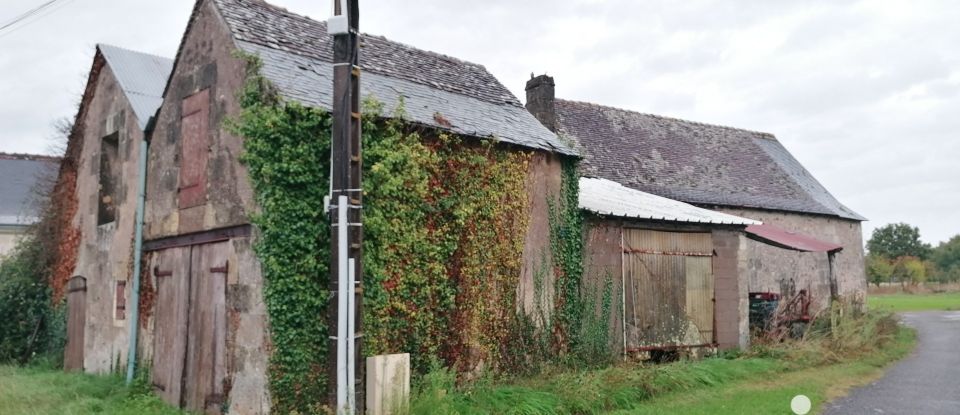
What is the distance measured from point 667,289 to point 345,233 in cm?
738

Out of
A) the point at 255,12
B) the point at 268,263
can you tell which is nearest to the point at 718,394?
the point at 268,263

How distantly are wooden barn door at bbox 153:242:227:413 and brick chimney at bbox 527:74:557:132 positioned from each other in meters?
8.16

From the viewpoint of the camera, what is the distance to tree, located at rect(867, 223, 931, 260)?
252ft

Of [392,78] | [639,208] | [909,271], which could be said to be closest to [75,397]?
[392,78]

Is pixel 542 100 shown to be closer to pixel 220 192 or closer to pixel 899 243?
pixel 220 192

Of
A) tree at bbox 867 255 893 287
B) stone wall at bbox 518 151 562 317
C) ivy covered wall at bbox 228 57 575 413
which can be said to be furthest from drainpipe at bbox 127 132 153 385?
tree at bbox 867 255 893 287

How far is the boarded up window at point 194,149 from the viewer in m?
9.88

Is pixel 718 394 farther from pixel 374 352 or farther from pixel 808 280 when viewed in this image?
pixel 808 280

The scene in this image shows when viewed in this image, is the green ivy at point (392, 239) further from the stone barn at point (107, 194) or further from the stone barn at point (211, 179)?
the stone barn at point (107, 194)

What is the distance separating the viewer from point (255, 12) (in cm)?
1069

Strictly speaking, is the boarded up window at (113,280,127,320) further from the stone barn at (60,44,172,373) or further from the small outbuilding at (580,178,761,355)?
the small outbuilding at (580,178,761,355)

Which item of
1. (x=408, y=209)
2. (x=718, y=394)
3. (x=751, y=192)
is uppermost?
(x=751, y=192)

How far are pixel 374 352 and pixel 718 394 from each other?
17.0 ft

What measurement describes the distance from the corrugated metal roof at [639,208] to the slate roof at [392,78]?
1.33m
